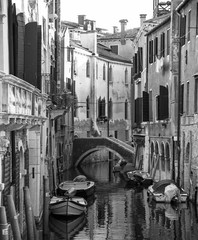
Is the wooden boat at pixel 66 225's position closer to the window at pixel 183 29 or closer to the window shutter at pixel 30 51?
the window shutter at pixel 30 51

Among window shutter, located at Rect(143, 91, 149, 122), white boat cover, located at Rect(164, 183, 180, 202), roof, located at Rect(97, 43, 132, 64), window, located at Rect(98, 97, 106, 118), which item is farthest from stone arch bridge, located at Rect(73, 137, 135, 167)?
white boat cover, located at Rect(164, 183, 180, 202)

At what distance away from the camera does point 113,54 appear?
188 ft

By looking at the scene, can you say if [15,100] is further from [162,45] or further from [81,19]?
[81,19]

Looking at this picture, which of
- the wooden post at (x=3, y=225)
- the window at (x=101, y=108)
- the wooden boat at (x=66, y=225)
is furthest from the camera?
the window at (x=101, y=108)

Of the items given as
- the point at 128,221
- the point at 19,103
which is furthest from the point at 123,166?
the point at 19,103

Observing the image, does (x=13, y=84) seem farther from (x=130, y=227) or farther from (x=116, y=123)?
(x=116, y=123)

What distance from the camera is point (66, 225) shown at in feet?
68.7

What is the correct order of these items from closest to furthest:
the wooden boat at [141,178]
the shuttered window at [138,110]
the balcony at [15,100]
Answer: the balcony at [15,100] → the wooden boat at [141,178] → the shuttered window at [138,110]

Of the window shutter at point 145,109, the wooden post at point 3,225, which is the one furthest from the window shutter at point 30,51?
the window shutter at point 145,109

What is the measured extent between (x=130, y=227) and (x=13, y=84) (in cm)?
948

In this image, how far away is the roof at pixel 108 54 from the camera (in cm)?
5409

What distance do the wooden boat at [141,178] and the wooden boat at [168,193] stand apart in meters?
6.97

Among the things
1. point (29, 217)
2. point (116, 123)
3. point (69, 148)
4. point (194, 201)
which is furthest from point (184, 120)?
point (116, 123)

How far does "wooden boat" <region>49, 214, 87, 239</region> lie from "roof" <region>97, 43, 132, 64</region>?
3212cm
